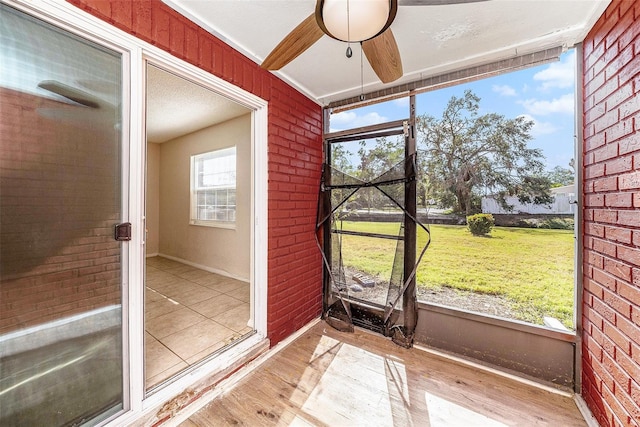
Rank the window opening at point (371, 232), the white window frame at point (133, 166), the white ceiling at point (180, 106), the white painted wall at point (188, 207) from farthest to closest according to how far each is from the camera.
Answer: the white painted wall at point (188, 207), the white ceiling at point (180, 106), the window opening at point (371, 232), the white window frame at point (133, 166)

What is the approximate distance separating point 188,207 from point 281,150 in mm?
3142

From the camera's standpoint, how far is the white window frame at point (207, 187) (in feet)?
12.5

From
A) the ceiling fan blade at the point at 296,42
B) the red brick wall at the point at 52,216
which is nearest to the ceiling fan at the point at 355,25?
the ceiling fan blade at the point at 296,42

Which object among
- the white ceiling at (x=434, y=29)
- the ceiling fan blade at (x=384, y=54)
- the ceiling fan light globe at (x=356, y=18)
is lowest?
the ceiling fan light globe at (x=356, y=18)

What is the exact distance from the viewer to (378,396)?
164 cm

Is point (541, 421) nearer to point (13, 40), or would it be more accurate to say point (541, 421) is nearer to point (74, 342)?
point (74, 342)

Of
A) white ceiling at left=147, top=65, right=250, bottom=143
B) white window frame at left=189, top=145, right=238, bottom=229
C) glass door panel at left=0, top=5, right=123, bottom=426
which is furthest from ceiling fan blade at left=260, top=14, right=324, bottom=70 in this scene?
white window frame at left=189, top=145, right=238, bottom=229

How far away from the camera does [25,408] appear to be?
1.02 meters

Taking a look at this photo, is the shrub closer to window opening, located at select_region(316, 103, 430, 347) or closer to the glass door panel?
window opening, located at select_region(316, 103, 430, 347)

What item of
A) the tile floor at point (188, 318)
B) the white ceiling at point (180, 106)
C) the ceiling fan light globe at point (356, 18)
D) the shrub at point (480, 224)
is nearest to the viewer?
the ceiling fan light globe at point (356, 18)

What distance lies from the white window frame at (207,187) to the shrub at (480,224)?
3062 mm

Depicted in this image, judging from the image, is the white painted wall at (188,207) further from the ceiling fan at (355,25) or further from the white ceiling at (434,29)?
the ceiling fan at (355,25)

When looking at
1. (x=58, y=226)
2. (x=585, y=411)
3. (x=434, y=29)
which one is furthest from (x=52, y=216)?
(x=585, y=411)

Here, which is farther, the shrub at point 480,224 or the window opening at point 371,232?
the window opening at point 371,232
